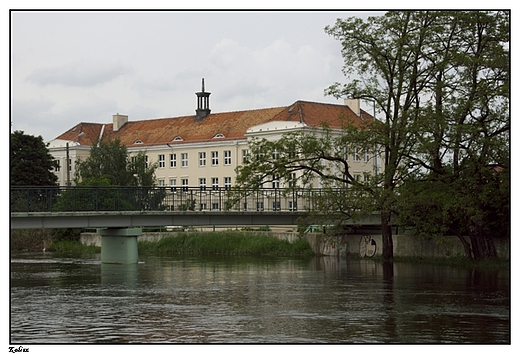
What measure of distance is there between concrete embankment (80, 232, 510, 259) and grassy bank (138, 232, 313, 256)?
53 centimetres

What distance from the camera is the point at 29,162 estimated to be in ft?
281

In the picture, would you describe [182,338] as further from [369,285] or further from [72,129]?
[72,129]

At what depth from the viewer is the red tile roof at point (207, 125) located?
91875 mm

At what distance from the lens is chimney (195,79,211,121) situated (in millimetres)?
105856

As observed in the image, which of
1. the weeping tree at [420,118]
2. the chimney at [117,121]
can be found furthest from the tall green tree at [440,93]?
the chimney at [117,121]

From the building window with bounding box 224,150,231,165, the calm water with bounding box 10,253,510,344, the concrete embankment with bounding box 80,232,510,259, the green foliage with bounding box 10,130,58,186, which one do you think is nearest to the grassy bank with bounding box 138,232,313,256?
the concrete embankment with bounding box 80,232,510,259

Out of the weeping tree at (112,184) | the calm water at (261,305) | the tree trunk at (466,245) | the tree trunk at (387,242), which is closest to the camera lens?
the calm water at (261,305)

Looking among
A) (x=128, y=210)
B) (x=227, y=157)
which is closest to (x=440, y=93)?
(x=128, y=210)

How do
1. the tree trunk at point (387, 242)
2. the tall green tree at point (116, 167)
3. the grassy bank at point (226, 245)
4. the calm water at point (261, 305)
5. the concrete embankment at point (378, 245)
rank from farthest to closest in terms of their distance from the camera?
the tall green tree at point (116, 167), the grassy bank at point (226, 245), the tree trunk at point (387, 242), the concrete embankment at point (378, 245), the calm water at point (261, 305)

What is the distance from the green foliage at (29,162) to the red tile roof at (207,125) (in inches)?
485

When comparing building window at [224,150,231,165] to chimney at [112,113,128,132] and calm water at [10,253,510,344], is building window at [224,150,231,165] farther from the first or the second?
calm water at [10,253,510,344]

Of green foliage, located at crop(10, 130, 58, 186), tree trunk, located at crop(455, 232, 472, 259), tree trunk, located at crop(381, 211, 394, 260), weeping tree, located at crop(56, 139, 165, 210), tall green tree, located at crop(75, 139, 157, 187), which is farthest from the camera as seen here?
green foliage, located at crop(10, 130, 58, 186)

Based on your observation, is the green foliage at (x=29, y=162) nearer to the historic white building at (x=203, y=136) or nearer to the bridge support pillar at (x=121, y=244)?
the historic white building at (x=203, y=136)

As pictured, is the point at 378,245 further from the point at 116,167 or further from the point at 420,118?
the point at 116,167
